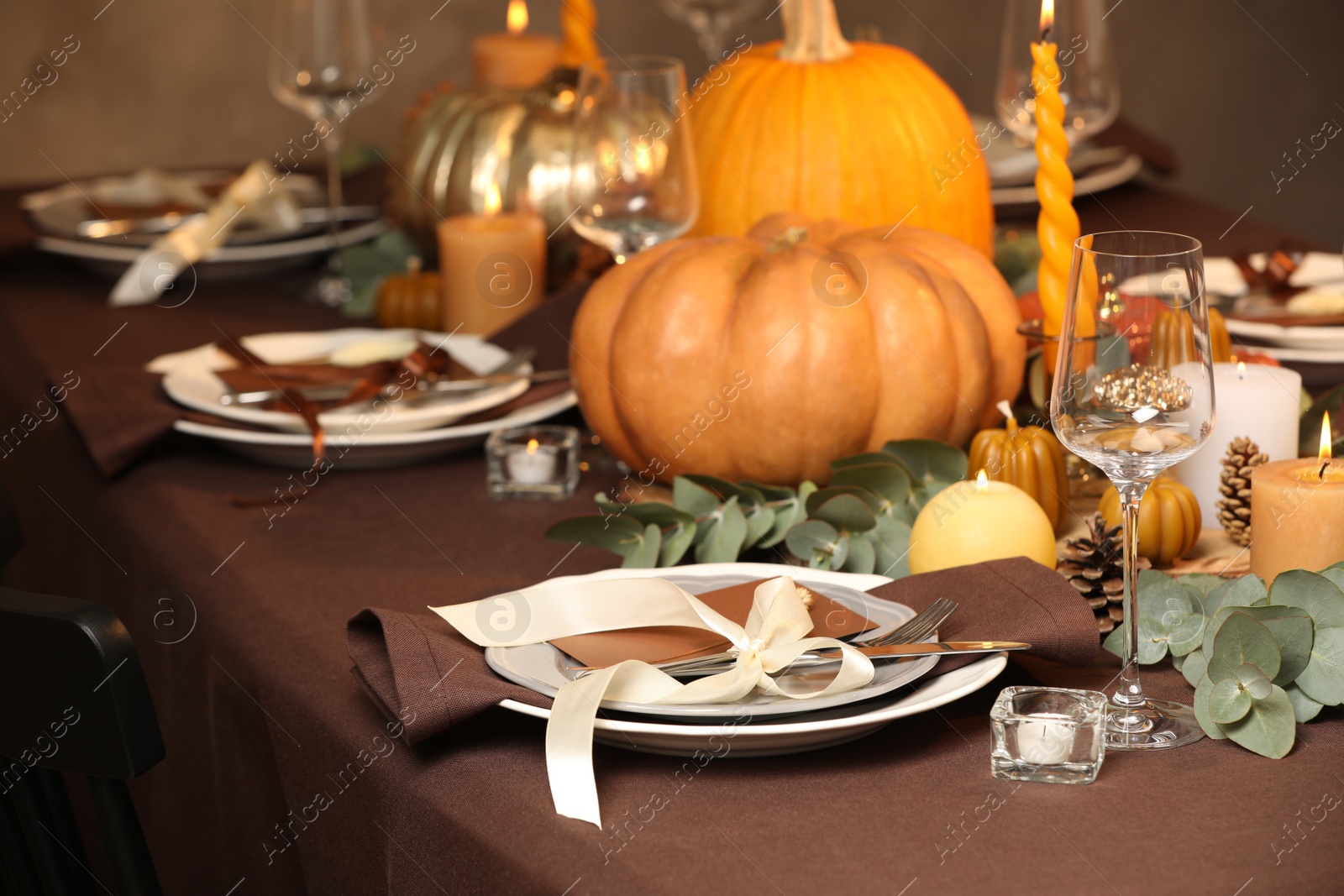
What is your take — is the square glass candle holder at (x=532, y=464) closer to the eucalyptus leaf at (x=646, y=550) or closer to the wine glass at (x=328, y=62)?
the eucalyptus leaf at (x=646, y=550)

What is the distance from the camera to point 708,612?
2.56ft

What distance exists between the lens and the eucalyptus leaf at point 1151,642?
0.83 metres

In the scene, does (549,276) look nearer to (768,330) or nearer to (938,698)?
(768,330)

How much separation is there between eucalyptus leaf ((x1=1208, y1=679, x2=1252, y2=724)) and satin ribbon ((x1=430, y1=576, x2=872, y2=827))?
188 millimetres

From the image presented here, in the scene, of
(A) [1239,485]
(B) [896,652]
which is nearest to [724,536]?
(B) [896,652]

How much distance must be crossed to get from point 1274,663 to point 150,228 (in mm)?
1671

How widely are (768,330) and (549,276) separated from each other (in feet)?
2.42

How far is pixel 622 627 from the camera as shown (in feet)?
2.63

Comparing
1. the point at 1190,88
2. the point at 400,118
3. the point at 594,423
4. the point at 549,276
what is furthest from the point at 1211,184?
the point at 594,423

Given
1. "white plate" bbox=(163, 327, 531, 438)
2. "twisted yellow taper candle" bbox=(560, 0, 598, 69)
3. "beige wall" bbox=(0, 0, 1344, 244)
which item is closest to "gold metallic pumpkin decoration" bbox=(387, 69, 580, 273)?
"twisted yellow taper candle" bbox=(560, 0, 598, 69)

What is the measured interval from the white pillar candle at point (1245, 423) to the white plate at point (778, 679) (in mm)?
302

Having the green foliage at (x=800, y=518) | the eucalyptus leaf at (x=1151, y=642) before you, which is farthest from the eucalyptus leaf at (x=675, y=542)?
the eucalyptus leaf at (x=1151, y=642)

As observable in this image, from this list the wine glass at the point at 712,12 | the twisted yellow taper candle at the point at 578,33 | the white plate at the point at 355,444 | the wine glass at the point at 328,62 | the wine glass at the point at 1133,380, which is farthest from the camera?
the wine glass at the point at 712,12

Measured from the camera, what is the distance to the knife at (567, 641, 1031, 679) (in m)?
0.76
